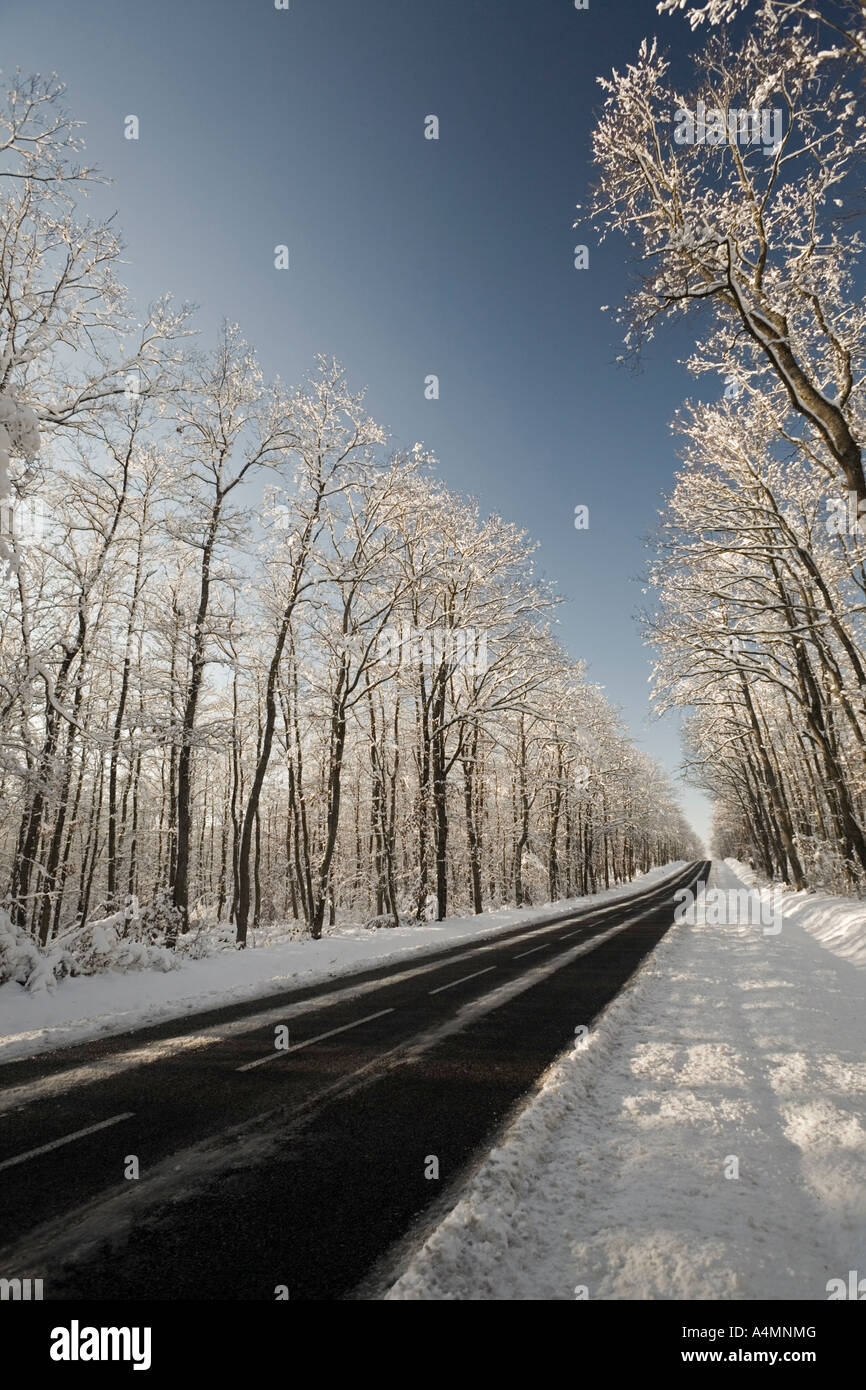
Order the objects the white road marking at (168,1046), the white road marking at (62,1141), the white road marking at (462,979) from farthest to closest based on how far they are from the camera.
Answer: the white road marking at (462,979)
the white road marking at (168,1046)
the white road marking at (62,1141)

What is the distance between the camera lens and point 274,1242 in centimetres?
317

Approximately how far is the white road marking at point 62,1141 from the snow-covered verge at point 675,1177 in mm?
2841

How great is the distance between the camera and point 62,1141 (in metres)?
4.36

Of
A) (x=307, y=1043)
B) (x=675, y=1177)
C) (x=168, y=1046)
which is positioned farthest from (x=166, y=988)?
(x=675, y=1177)

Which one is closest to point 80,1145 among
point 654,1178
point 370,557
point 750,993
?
point 654,1178

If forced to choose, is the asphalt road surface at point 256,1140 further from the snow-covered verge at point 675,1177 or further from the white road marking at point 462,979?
the white road marking at point 462,979

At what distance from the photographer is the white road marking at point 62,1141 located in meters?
4.07

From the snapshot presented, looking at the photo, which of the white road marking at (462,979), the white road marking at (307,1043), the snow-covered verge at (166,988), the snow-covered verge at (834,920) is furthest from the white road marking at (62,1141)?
the snow-covered verge at (834,920)

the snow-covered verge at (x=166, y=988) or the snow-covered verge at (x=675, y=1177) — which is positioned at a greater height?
the snow-covered verge at (x=166, y=988)

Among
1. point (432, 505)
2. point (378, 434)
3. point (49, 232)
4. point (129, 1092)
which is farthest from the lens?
point (432, 505)

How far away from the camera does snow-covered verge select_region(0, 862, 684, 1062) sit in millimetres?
7535

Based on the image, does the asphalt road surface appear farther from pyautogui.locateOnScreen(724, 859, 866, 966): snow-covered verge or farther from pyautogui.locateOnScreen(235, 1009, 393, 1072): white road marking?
pyautogui.locateOnScreen(724, 859, 866, 966): snow-covered verge
